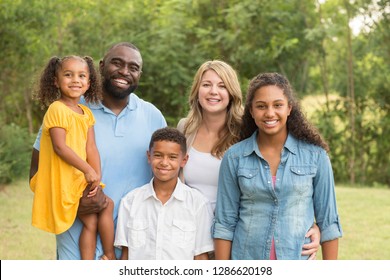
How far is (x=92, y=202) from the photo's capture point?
3301 millimetres

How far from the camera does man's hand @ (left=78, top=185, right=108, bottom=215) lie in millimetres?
3303

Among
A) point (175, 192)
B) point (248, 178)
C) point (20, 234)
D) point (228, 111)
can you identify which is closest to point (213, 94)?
point (228, 111)

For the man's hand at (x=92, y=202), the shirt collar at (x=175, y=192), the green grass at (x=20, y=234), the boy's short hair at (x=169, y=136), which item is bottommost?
the green grass at (x=20, y=234)

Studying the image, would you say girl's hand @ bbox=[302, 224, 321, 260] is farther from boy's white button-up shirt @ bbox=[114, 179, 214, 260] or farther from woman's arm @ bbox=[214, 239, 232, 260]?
boy's white button-up shirt @ bbox=[114, 179, 214, 260]

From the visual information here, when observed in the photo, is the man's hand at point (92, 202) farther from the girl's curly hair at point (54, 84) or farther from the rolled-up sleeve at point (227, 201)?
the rolled-up sleeve at point (227, 201)

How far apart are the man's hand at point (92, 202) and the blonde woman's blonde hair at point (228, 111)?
658 mm

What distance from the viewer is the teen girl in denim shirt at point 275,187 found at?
9.84ft

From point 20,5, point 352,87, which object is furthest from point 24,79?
point 352,87

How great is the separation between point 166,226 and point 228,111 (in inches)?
31.3

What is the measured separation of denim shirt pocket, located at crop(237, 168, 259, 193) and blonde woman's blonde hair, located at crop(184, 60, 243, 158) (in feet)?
1.63

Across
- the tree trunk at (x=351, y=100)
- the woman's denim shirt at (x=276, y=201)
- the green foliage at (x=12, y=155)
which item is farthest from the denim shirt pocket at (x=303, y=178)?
the tree trunk at (x=351, y=100)

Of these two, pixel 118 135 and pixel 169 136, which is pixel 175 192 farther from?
pixel 118 135
